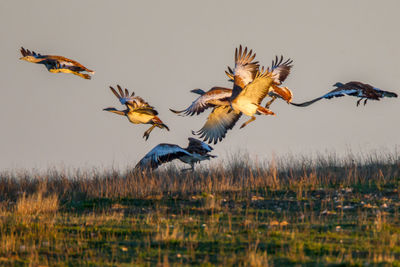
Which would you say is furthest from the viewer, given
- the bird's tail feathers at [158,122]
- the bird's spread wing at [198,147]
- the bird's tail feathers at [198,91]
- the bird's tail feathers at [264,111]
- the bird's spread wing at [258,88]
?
the bird's spread wing at [198,147]

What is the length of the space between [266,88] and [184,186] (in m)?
3.64

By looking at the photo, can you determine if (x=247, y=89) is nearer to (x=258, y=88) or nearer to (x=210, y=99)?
(x=258, y=88)

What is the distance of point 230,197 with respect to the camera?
16.6 meters

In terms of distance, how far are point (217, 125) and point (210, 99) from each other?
97cm

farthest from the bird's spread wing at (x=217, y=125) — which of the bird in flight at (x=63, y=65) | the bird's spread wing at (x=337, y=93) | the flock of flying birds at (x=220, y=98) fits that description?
the bird in flight at (x=63, y=65)

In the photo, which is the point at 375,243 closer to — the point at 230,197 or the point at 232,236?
the point at 232,236

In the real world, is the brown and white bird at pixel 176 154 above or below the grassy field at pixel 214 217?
above

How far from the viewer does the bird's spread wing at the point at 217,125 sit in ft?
58.2

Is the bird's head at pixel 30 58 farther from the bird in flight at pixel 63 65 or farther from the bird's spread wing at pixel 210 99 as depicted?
the bird's spread wing at pixel 210 99

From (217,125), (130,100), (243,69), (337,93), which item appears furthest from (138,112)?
(337,93)

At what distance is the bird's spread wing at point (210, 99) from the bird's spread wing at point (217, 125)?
0.50 metres

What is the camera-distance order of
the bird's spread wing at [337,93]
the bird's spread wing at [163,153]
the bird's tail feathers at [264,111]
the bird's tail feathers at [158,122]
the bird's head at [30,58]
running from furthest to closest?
the bird's tail feathers at [158,122] < the bird's spread wing at [163,153] < the bird's head at [30,58] < the bird's spread wing at [337,93] < the bird's tail feathers at [264,111]

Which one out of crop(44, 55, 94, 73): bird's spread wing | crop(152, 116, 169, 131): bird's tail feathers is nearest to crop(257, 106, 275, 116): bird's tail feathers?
crop(152, 116, 169, 131): bird's tail feathers

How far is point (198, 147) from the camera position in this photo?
63.4 feet
